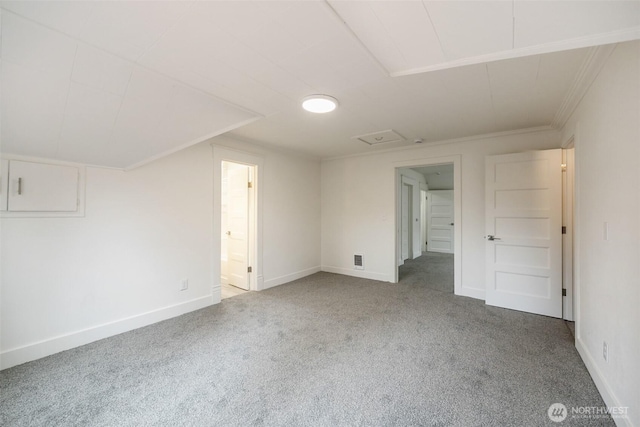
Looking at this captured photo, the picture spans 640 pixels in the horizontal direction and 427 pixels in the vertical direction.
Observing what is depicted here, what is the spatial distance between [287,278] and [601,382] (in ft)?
12.4

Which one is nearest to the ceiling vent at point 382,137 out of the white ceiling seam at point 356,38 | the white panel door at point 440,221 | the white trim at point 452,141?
the white trim at point 452,141

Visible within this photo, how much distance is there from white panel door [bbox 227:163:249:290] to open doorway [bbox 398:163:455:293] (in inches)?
110

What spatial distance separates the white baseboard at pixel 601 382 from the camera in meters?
1.47

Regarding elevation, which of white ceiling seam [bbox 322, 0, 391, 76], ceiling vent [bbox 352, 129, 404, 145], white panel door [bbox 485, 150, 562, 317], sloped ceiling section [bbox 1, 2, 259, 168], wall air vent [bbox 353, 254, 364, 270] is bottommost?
wall air vent [bbox 353, 254, 364, 270]

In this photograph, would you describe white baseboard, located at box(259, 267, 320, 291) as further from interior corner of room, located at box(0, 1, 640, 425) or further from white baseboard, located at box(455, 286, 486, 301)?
white baseboard, located at box(455, 286, 486, 301)

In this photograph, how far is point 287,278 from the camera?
462 centimetres

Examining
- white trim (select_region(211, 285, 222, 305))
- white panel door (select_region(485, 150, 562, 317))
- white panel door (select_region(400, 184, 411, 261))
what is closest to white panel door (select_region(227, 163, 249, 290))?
white trim (select_region(211, 285, 222, 305))

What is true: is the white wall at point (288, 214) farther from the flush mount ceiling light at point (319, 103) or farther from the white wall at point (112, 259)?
the flush mount ceiling light at point (319, 103)

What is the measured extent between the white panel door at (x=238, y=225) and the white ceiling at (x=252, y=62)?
5.85 feet

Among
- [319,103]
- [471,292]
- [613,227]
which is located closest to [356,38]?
[319,103]

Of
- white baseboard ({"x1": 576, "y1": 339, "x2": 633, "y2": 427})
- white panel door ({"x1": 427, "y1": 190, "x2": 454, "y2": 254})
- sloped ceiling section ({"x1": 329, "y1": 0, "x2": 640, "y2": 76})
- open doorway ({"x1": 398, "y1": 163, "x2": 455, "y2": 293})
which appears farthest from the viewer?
white panel door ({"x1": 427, "y1": 190, "x2": 454, "y2": 254})

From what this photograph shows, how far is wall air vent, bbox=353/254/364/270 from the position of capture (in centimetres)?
487

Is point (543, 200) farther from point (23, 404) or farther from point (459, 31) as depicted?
point (23, 404)

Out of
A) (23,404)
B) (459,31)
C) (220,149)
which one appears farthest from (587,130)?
(23,404)
